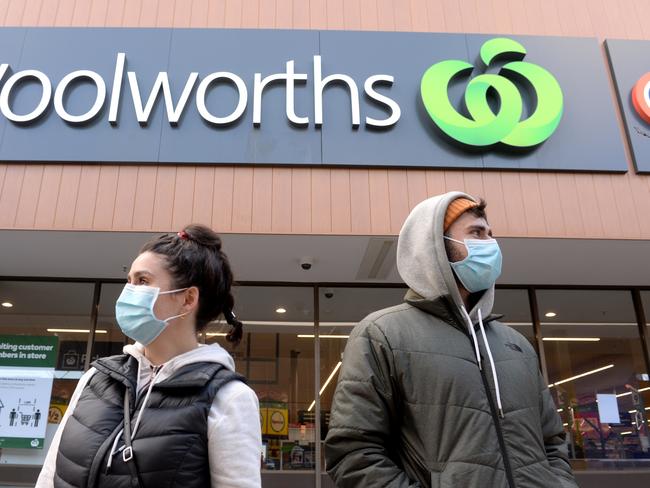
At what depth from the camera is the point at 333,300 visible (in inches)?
232

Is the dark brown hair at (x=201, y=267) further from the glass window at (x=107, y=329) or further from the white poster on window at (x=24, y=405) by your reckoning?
the white poster on window at (x=24, y=405)

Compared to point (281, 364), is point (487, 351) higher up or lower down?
lower down

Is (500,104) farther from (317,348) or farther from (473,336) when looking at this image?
(473,336)

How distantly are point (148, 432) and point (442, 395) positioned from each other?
33.5 inches

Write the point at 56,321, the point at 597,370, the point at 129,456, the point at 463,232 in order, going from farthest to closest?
the point at 597,370
the point at 56,321
the point at 463,232
the point at 129,456

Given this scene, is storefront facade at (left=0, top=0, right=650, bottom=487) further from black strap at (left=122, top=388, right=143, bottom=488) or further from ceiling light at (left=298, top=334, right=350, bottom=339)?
black strap at (left=122, top=388, right=143, bottom=488)

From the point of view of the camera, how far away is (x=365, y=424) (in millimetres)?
1488

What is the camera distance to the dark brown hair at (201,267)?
1.68 m

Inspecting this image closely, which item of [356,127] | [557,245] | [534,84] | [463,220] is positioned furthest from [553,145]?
[463,220]

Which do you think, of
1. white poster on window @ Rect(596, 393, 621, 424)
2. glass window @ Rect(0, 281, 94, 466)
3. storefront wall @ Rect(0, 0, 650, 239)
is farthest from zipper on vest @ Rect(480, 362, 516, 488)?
white poster on window @ Rect(596, 393, 621, 424)

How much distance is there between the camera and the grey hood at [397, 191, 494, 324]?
1.71 meters

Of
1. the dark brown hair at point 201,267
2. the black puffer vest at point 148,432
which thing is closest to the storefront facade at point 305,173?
the dark brown hair at point 201,267

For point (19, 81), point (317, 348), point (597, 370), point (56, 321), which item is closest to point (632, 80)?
point (597, 370)

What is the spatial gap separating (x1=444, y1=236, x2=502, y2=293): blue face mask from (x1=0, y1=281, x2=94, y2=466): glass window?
16.4 feet
